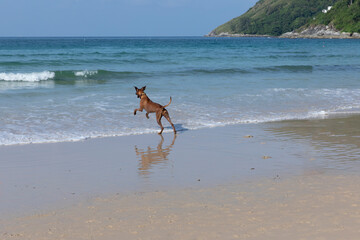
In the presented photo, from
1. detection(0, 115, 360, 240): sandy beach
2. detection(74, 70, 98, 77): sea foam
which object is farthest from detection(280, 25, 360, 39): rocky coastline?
detection(0, 115, 360, 240): sandy beach

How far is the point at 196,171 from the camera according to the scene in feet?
24.3

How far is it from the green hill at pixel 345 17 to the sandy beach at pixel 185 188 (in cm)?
13190

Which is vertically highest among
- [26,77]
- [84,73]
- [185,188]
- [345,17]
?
[345,17]

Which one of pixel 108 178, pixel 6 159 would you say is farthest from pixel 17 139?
pixel 108 178

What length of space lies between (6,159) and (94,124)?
141 inches

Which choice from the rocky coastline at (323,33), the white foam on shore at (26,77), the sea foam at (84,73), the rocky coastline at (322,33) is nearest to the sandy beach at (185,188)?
the white foam on shore at (26,77)

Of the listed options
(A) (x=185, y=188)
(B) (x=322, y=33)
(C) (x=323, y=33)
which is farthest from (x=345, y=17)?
(A) (x=185, y=188)

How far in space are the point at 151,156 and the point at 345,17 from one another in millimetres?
144759

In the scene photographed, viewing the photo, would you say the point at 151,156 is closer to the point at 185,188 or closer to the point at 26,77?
the point at 185,188

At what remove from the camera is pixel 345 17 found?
142 m

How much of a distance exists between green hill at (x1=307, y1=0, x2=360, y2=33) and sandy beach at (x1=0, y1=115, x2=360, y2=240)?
433ft

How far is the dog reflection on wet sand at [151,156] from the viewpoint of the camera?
7.71 meters

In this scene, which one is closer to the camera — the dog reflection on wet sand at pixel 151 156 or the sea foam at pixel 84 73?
the dog reflection on wet sand at pixel 151 156

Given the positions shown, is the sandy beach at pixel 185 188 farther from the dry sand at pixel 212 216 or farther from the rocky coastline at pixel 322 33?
the rocky coastline at pixel 322 33
